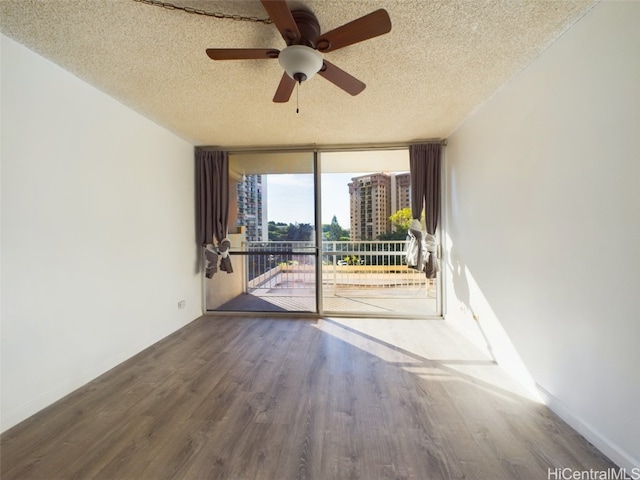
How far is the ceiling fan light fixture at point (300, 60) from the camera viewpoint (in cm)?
141

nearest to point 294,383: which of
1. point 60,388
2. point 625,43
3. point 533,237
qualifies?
point 60,388

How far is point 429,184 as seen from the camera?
129 inches

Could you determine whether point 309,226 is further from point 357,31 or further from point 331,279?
point 357,31

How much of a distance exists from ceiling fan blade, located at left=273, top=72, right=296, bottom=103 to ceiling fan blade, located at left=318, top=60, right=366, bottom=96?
21 centimetres

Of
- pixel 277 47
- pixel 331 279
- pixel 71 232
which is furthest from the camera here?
pixel 331 279

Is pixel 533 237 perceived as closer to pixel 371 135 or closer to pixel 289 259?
pixel 371 135

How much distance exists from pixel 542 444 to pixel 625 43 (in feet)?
6.86

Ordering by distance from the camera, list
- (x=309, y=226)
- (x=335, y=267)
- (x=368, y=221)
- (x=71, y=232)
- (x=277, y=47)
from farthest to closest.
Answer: (x=335, y=267) < (x=368, y=221) < (x=309, y=226) < (x=71, y=232) < (x=277, y=47)

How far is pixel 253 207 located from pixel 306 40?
251 cm

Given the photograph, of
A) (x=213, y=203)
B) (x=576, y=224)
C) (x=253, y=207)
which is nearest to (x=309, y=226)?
(x=253, y=207)

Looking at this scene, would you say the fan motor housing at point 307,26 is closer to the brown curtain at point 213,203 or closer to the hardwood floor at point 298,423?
the hardwood floor at point 298,423

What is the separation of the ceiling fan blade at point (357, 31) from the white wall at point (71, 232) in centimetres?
193

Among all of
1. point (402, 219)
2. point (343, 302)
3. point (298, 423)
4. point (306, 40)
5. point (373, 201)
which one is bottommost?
point (298, 423)

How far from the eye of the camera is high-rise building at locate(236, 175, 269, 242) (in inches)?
144
